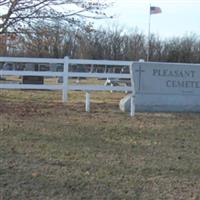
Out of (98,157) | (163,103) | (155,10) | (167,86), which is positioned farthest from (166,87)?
(155,10)

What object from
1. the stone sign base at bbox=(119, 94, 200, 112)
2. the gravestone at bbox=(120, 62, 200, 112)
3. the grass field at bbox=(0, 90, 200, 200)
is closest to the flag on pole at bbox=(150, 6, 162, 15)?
the gravestone at bbox=(120, 62, 200, 112)

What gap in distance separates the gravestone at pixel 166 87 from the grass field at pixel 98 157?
1518 millimetres

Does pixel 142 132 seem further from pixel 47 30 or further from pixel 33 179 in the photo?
pixel 47 30

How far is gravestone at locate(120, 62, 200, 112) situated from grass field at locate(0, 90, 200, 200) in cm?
152

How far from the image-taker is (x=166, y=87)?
576 inches

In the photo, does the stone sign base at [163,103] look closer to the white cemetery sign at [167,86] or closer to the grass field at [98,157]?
the white cemetery sign at [167,86]

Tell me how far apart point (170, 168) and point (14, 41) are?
13259 millimetres

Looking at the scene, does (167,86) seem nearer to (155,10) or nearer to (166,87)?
(166,87)

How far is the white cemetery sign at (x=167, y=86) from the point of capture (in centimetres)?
1442

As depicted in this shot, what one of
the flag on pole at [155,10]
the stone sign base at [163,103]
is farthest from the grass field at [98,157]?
the flag on pole at [155,10]

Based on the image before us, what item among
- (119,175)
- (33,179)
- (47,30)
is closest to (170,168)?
(119,175)

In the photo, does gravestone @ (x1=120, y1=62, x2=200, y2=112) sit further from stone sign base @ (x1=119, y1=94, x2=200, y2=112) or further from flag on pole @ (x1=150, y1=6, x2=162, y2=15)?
flag on pole @ (x1=150, y1=6, x2=162, y2=15)

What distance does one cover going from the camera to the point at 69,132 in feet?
33.7

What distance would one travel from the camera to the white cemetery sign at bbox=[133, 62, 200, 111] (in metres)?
14.4
